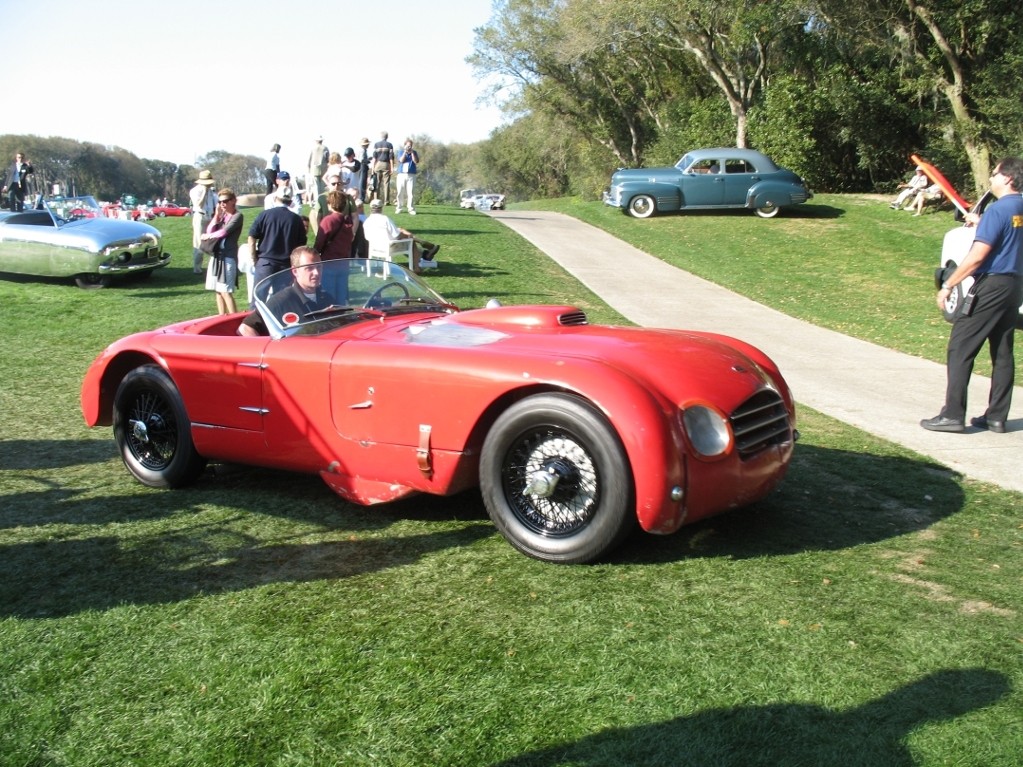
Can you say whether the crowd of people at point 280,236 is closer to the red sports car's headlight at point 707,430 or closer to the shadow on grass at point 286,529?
the shadow on grass at point 286,529

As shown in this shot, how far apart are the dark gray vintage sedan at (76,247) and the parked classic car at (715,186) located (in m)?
13.6

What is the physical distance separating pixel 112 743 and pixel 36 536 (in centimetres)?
240

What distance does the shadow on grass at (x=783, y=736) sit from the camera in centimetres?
282

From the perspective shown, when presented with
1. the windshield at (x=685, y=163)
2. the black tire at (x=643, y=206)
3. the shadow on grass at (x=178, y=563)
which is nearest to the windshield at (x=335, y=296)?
the shadow on grass at (x=178, y=563)

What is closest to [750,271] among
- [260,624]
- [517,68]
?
[260,624]

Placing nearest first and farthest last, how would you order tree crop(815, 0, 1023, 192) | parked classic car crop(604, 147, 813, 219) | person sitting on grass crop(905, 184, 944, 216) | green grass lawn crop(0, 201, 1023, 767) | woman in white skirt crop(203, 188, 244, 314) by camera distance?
green grass lawn crop(0, 201, 1023, 767)
woman in white skirt crop(203, 188, 244, 314)
tree crop(815, 0, 1023, 192)
person sitting on grass crop(905, 184, 944, 216)
parked classic car crop(604, 147, 813, 219)

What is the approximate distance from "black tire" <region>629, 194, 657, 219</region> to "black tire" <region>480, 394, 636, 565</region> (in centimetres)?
2244

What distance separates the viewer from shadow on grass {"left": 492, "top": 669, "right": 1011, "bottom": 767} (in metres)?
2.82

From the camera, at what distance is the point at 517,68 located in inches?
1870

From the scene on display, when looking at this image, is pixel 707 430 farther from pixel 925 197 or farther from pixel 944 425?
pixel 925 197

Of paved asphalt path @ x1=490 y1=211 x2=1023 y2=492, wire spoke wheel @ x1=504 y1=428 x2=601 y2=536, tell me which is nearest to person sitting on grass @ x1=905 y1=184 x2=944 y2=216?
paved asphalt path @ x1=490 y1=211 x2=1023 y2=492

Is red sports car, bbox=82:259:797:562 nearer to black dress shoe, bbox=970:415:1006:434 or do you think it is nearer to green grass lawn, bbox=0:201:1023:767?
green grass lawn, bbox=0:201:1023:767

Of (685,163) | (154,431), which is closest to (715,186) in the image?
(685,163)

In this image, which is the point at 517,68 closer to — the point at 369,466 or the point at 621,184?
the point at 621,184
